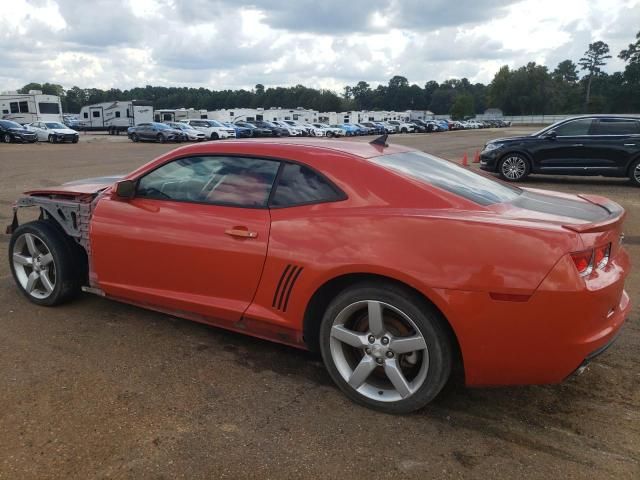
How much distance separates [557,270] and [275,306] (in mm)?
1560

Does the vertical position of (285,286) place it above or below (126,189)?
below

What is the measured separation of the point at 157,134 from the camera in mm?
36156

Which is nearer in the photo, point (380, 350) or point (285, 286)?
point (380, 350)

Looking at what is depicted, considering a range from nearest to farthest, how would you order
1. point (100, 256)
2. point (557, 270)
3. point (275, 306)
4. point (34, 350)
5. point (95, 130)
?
1. point (557, 270)
2. point (275, 306)
3. point (34, 350)
4. point (100, 256)
5. point (95, 130)

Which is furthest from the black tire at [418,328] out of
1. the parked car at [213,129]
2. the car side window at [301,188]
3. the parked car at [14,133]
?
the parked car at [213,129]

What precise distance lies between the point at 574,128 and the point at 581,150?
0.50 metres

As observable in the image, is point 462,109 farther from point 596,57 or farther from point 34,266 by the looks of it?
point 34,266

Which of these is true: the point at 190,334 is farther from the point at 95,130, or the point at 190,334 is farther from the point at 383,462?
the point at 95,130

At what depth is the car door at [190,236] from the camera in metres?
3.29

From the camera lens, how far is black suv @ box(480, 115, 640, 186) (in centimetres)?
1113

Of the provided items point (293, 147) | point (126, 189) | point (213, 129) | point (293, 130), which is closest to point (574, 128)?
point (293, 147)

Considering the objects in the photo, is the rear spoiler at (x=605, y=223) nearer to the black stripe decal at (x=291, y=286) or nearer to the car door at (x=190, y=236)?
the black stripe decal at (x=291, y=286)

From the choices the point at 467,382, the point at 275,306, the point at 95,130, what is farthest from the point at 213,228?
the point at 95,130

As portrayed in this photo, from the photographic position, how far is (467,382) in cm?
279
